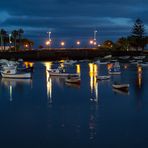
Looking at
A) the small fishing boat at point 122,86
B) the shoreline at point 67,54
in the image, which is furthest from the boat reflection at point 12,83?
the shoreline at point 67,54

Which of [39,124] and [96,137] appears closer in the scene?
[96,137]

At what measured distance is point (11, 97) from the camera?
46594 mm

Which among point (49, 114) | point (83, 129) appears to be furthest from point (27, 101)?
point (83, 129)

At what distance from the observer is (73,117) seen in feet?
111

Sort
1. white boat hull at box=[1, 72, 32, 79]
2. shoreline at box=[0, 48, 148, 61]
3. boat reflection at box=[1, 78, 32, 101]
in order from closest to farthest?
1. boat reflection at box=[1, 78, 32, 101]
2. white boat hull at box=[1, 72, 32, 79]
3. shoreline at box=[0, 48, 148, 61]

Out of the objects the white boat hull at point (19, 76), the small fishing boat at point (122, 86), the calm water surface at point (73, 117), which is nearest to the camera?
the calm water surface at point (73, 117)

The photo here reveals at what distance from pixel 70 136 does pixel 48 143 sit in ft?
5.75

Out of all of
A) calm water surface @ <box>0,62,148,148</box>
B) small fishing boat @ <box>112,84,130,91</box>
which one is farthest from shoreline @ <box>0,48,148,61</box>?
small fishing boat @ <box>112,84,130,91</box>

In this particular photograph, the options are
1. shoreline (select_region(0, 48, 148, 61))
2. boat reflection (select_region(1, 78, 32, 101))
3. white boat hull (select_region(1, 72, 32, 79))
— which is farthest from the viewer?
shoreline (select_region(0, 48, 148, 61))

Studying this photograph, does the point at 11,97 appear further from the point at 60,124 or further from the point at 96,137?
the point at 96,137

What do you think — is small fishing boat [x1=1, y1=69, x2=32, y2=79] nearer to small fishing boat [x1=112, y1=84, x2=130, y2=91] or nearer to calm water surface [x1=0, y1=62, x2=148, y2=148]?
calm water surface [x1=0, y1=62, x2=148, y2=148]

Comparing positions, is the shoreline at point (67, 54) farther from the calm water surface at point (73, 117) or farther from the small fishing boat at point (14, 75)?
the calm water surface at point (73, 117)

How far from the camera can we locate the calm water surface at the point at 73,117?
27.3 m

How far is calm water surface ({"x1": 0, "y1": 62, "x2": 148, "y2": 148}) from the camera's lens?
89.5 ft
